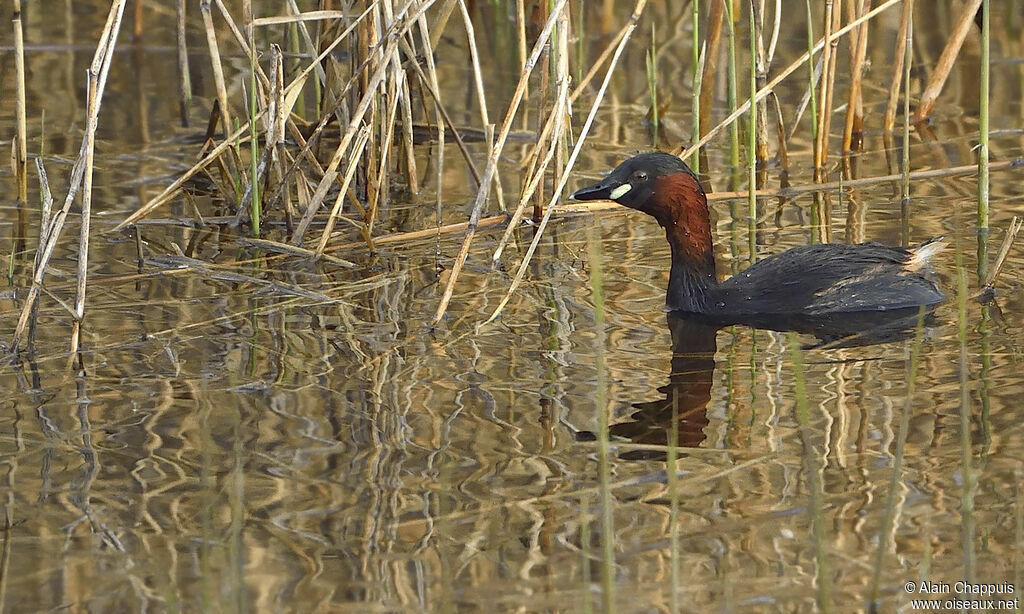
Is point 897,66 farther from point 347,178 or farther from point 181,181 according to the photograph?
point 181,181

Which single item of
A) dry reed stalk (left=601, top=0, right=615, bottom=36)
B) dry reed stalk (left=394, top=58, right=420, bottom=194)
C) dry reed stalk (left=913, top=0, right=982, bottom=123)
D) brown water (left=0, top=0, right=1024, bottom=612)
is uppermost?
dry reed stalk (left=601, top=0, right=615, bottom=36)

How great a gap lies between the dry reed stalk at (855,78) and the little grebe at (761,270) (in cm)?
174

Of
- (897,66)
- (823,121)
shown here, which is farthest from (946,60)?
(823,121)

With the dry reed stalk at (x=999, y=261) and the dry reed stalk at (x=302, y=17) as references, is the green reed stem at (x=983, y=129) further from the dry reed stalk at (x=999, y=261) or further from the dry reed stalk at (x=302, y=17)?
the dry reed stalk at (x=302, y=17)

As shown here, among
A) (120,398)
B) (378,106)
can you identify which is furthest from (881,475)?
(378,106)

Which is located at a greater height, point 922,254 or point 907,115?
point 907,115

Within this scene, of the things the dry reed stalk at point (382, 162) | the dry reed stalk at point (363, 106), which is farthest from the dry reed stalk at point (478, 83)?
the dry reed stalk at point (382, 162)

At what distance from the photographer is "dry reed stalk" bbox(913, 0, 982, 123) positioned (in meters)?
7.38

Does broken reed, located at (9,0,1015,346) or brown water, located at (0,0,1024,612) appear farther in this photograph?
broken reed, located at (9,0,1015,346)

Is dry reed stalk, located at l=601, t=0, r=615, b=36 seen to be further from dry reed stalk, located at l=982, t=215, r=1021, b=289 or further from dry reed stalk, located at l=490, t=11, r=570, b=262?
dry reed stalk, located at l=982, t=215, r=1021, b=289

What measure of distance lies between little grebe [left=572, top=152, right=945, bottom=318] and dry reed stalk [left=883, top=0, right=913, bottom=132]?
1.37m

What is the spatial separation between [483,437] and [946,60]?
4.80 meters

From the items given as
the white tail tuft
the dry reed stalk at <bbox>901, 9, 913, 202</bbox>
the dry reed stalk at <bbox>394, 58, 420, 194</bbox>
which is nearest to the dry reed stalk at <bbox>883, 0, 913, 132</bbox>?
the dry reed stalk at <bbox>901, 9, 913, 202</bbox>

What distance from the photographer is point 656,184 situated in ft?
18.7
